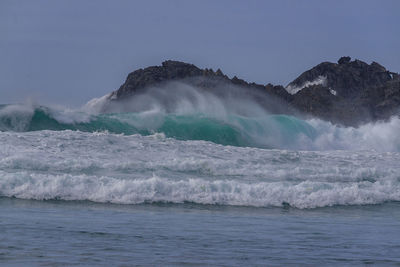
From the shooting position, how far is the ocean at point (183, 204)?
19.4 feet

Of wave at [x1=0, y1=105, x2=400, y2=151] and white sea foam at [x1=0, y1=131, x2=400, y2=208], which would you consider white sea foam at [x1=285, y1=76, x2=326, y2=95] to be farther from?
white sea foam at [x1=0, y1=131, x2=400, y2=208]

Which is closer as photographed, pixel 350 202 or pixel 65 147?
pixel 350 202

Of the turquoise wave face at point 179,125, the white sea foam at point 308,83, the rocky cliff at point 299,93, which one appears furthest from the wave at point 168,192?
the white sea foam at point 308,83

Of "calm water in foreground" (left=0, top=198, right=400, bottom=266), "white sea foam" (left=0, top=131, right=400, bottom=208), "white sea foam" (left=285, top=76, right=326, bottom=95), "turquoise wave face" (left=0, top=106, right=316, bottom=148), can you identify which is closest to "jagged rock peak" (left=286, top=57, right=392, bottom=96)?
"white sea foam" (left=285, top=76, right=326, bottom=95)

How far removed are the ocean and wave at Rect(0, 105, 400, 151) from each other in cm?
75

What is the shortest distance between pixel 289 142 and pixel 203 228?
22609mm

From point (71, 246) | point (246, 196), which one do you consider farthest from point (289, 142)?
point (71, 246)

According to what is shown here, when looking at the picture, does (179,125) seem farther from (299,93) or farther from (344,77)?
(344,77)

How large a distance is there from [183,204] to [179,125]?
15.2m

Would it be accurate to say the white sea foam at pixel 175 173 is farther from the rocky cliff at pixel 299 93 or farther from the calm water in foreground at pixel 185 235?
the rocky cliff at pixel 299 93

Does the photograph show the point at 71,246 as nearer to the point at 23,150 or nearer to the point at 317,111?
the point at 23,150

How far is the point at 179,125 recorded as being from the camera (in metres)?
25.3

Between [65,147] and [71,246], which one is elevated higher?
[65,147]

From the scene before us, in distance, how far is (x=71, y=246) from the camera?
19.4 feet
